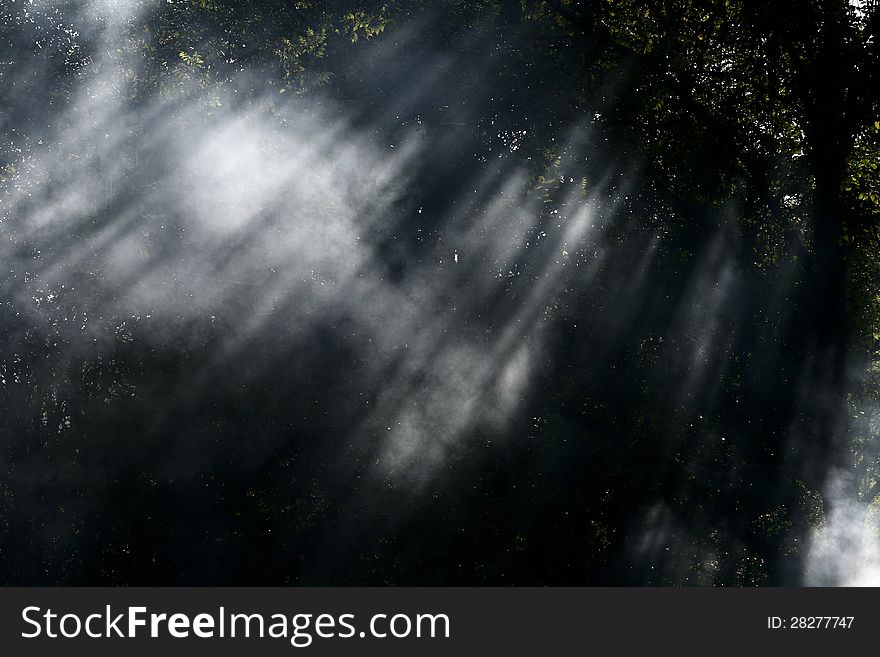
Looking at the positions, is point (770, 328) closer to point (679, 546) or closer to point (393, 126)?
point (679, 546)

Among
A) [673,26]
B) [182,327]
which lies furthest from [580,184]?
[182,327]

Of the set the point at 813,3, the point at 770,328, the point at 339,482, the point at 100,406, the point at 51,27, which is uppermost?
the point at 51,27

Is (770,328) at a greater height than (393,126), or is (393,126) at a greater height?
(393,126)

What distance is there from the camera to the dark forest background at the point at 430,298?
627cm

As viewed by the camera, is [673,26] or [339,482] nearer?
[673,26]

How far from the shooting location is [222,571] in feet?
25.5

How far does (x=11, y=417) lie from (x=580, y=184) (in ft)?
26.3

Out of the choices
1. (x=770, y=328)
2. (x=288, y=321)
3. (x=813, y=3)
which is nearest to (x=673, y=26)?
(x=813, y=3)

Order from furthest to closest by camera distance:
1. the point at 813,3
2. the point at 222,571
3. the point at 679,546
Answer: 1. the point at 222,571
2. the point at 679,546
3. the point at 813,3

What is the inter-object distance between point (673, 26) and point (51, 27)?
7.05m

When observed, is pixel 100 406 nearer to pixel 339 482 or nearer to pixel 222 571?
pixel 222 571

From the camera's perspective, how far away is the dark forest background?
20.6ft

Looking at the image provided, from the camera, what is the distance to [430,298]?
Answer: 7699mm

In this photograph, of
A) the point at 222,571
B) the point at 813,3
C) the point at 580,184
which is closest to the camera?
the point at 813,3
